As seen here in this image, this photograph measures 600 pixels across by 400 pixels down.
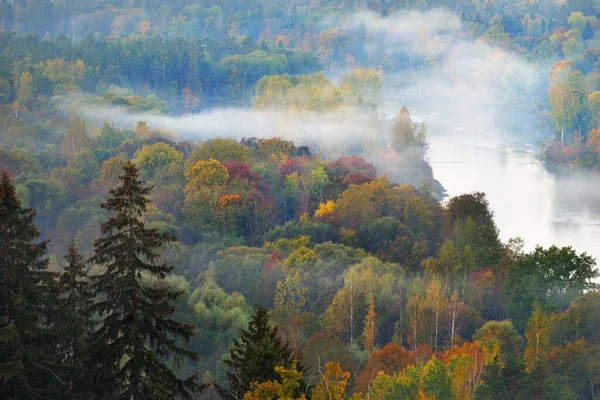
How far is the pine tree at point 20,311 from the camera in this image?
18.0m

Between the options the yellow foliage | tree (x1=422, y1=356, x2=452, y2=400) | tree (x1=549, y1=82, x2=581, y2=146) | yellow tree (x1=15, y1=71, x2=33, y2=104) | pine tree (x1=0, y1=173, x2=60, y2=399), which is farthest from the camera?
tree (x1=549, y1=82, x2=581, y2=146)

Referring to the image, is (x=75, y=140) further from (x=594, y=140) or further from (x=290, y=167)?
(x=594, y=140)

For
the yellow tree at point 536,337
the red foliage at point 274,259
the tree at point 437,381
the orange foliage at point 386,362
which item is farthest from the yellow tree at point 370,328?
the red foliage at point 274,259

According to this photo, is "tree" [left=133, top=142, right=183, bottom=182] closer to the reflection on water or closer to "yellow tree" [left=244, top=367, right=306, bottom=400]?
the reflection on water

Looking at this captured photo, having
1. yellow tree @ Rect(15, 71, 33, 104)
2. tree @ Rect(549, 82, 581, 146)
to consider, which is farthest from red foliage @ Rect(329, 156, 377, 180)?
yellow tree @ Rect(15, 71, 33, 104)

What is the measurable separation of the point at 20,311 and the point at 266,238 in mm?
34979

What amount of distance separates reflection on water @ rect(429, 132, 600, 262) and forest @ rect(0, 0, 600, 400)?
8.23 feet

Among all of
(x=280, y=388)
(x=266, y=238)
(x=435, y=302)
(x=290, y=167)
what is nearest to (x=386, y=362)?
(x=435, y=302)

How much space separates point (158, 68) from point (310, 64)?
17.2 m

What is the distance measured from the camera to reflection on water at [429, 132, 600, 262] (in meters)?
62.3

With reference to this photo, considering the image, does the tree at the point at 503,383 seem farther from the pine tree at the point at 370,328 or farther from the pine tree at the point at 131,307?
the pine tree at the point at 131,307

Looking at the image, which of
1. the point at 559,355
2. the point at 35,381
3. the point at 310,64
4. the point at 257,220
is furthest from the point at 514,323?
the point at 310,64

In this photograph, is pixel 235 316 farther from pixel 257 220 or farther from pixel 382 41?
pixel 382 41

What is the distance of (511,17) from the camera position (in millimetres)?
143875
